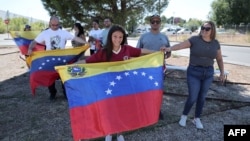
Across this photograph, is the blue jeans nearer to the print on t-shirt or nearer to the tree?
the print on t-shirt

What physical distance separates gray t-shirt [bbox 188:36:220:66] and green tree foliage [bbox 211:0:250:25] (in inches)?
2023

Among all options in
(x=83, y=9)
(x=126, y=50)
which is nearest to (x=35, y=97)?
(x=126, y=50)

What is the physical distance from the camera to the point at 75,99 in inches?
158

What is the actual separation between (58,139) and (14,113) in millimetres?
1861

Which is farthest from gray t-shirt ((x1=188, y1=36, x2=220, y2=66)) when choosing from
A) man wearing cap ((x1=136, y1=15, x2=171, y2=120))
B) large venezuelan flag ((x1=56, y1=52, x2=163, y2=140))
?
large venezuelan flag ((x1=56, y1=52, x2=163, y2=140))

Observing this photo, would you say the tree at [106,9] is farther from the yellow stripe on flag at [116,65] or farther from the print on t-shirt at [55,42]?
the yellow stripe on flag at [116,65]

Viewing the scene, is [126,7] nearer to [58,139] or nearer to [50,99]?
[50,99]

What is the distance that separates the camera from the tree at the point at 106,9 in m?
12.6

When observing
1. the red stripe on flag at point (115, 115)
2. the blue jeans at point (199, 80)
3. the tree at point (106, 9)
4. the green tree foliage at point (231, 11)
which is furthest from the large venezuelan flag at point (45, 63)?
the green tree foliage at point (231, 11)

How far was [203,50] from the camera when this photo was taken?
16.1ft

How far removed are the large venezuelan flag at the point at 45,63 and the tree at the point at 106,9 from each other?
252 inches

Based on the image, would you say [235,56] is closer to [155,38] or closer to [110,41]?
[155,38]

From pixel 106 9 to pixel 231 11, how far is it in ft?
152

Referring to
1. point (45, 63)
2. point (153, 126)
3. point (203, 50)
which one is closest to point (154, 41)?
point (203, 50)
